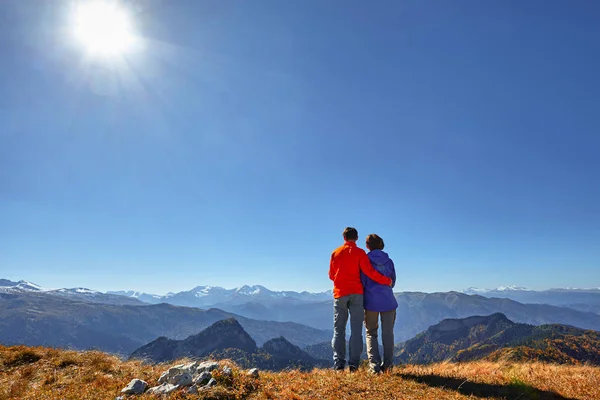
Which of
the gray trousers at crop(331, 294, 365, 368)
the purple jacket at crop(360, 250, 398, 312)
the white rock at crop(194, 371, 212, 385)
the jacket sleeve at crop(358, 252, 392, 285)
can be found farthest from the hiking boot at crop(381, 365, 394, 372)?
the white rock at crop(194, 371, 212, 385)

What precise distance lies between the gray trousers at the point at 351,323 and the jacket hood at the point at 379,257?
1.21 metres

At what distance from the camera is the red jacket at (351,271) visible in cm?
975

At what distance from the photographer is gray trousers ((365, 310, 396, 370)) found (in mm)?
9406

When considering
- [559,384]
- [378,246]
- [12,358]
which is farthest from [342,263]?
[12,358]

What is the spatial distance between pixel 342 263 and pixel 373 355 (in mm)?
2889

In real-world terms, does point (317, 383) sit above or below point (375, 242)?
below

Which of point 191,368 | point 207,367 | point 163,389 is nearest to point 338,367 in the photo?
point 207,367

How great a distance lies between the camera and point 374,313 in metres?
9.75

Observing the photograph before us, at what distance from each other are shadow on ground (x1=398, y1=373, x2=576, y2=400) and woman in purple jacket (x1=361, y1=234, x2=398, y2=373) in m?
1.06

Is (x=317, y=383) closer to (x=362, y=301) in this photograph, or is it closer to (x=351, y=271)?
(x=362, y=301)

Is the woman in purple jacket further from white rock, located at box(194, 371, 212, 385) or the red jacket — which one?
white rock, located at box(194, 371, 212, 385)

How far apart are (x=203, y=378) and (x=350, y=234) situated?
5.91 metres

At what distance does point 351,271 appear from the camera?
9859 millimetres

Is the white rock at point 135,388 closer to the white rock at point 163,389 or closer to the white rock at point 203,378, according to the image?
the white rock at point 163,389
